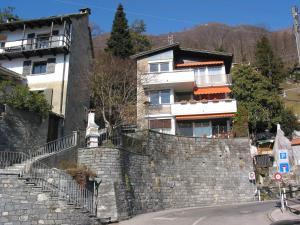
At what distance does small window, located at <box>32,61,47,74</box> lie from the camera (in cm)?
2938

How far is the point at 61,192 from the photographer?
1568cm

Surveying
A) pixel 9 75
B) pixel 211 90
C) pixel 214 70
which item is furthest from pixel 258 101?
pixel 9 75

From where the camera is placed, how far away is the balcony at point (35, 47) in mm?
28294

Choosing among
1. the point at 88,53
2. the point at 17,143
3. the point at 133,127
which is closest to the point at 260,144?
the point at 133,127

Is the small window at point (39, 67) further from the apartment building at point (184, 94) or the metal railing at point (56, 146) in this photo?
the metal railing at point (56, 146)

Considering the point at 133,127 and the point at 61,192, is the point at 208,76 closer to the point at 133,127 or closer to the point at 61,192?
the point at 133,127

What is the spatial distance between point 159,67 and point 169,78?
3.19 meters

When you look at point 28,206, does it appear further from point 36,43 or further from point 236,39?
point 236,39

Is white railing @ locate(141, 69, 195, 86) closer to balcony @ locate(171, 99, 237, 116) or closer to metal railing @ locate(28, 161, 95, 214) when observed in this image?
balcony @ locate(171, 99, 237, 116)

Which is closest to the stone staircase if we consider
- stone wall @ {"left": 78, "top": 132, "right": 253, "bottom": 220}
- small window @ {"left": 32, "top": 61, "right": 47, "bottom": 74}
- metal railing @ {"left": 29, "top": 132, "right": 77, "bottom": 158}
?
stone wall @ {"left": 78, "top": 132, "right": 253, "bottom": 220}

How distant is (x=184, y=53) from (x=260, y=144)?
12903mm

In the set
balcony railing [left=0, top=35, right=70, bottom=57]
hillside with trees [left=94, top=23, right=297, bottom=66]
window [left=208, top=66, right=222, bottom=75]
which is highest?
hillside with trees [left=94, top=23, right=297, bottom=66]

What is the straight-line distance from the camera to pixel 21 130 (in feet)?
69.0

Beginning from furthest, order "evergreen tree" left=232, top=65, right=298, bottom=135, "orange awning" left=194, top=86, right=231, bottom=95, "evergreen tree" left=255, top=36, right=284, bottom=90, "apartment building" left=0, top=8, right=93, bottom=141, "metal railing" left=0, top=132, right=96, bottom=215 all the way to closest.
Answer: "evergreen tree" left=255, top=36, right=284, bottom=90 → "evergreen tree" left=232, top=65, right=298, bottom=135 → "orange awning" left=194, top=86, right=231, bottom=95 → "apartment building" left=0, top=8, right=93, bottom=141 → "metal railing" left=0, top=132, right=96, bottom=215
